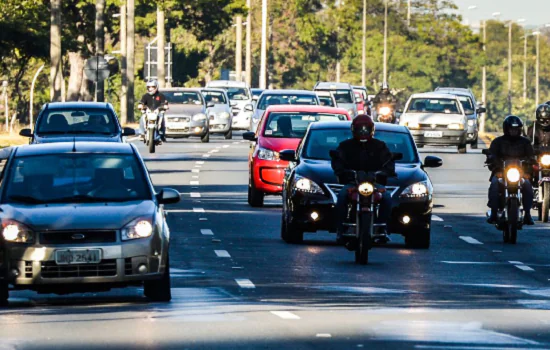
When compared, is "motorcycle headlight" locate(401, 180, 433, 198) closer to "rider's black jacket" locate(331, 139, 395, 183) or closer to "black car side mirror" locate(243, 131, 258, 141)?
"rider's black jacket" locate(331, 139, 395, 183)

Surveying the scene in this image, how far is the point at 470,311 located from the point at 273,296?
1.84 metres

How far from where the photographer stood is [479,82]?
555 feet

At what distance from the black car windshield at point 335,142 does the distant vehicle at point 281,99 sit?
21177mm

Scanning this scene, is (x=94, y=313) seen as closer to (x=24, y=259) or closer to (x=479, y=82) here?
(x=24, y=259)

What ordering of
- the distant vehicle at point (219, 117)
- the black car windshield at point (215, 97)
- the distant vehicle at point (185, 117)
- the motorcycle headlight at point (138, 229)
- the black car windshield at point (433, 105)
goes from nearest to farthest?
the motorcycle headlight at point (138, 229)
the black car windshield at point (433, 105)
the distant vehicle at point (185, 117)
the distant vehicle at point (219, 117)
the black car windshield at point (215, 97)

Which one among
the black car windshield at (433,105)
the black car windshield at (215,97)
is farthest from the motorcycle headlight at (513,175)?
the black car windshield at (215,97)

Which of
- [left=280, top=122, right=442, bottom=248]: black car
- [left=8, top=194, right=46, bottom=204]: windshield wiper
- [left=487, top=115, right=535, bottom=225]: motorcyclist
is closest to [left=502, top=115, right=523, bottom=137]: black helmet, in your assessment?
[left=487, top=115, right=535, bottom=225]: motorcyclist

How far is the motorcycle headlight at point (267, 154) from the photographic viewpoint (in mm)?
27188

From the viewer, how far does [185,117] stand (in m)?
51.2

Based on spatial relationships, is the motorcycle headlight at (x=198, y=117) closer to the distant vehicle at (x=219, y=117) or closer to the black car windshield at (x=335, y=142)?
the distant vehicle at (x=219, y=117)

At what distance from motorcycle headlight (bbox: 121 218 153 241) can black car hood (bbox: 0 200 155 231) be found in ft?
0.14

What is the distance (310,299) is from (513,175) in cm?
799

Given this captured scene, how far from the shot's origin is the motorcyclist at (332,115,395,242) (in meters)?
19.1

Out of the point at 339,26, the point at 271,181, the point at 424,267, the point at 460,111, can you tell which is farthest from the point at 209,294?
the point at 339,26
